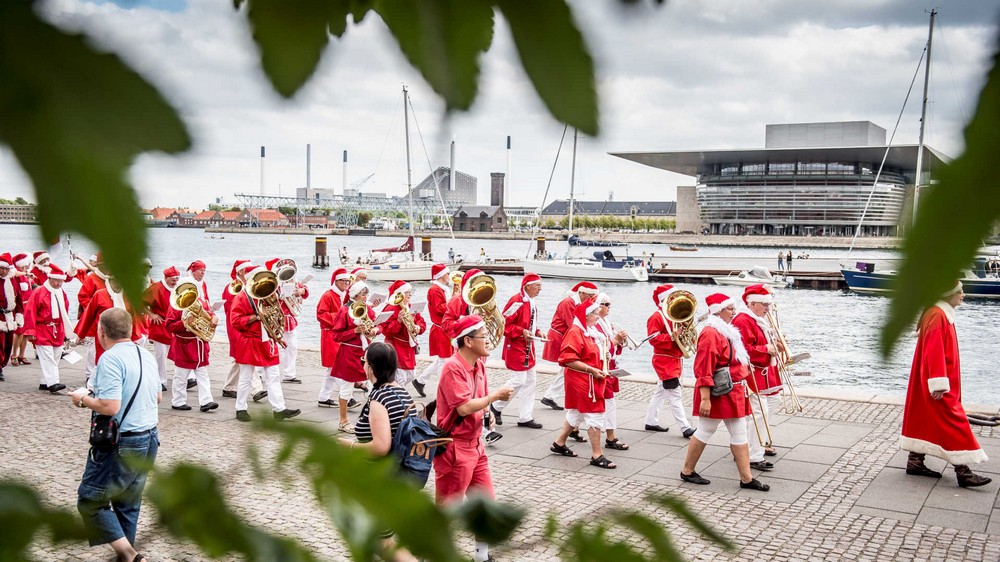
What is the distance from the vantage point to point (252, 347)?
11.0 meters

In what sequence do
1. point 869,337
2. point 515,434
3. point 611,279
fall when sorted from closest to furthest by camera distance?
point 869,337 → point 515,434 → point 611,279

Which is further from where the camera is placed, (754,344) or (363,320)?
(363,320)

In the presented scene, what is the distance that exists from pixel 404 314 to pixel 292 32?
1151 cm

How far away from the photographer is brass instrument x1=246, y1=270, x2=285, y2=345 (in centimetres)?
1122

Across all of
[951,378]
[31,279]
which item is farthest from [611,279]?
[951,378]

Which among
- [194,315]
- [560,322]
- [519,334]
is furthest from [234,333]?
[560,322]

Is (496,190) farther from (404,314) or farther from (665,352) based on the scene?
(404,314)

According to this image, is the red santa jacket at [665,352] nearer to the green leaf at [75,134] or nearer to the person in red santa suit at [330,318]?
the person in red santa suit at [330,318]

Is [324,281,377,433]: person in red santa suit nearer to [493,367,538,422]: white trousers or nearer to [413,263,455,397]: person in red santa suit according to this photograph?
[413,263,455,397]: person in red santa suit

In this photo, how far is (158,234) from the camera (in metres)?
0.55

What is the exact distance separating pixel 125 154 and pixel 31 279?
17631 mm

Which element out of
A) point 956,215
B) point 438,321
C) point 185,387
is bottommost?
point 185,387

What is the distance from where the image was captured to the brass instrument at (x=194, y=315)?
11.5m

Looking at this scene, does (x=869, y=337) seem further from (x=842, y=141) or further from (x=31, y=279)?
(x=31, y=279)
